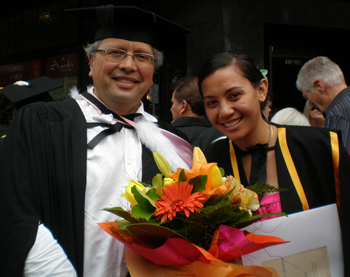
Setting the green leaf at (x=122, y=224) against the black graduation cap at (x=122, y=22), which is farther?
the black graduation cap at (x=122, y=22)

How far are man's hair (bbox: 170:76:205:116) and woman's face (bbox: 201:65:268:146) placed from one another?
74.1 inches

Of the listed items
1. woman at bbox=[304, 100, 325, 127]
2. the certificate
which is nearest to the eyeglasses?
the certificate

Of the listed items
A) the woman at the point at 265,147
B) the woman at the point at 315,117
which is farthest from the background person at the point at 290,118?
the woman at the point at 265,147

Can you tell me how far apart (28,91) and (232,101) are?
2.28 m

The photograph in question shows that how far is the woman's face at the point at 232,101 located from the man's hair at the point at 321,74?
208cm

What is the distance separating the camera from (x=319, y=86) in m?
3.91

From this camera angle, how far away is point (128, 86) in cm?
229

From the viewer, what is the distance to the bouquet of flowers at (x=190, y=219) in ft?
4.53

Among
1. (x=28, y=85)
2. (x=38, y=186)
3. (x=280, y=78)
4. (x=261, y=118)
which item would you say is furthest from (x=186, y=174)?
(x=280, y=78)

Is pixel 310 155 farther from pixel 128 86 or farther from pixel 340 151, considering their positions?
pixel 128 86

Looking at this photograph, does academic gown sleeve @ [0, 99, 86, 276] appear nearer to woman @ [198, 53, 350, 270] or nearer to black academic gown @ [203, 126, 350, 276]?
woman @ [198, 53, 350, 270]

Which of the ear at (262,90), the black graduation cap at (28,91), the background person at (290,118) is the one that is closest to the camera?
the ear at (262,90)

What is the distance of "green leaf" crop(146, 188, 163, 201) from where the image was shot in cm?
143

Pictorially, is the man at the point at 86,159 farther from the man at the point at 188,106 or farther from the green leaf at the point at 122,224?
the man at the point at 188,106
